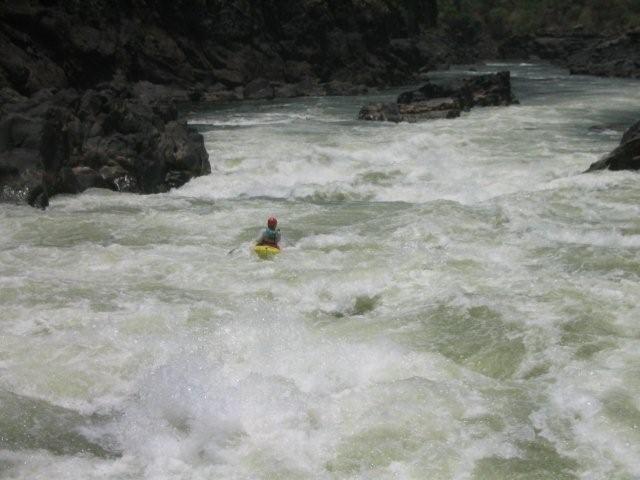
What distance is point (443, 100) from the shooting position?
1105 inches

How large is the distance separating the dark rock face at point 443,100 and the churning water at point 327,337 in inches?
465

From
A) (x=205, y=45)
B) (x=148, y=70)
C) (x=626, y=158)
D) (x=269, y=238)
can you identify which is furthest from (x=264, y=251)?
(x=205, y=45)

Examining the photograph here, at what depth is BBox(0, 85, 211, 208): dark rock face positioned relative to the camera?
1404 cm

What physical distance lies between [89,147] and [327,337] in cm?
1054

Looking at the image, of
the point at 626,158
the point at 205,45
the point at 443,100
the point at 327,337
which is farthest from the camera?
the point at 205,45

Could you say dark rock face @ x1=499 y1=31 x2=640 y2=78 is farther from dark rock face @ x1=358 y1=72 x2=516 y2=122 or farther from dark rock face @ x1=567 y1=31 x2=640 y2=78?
dark rock face @ x1=358 y1=72 x2=516 y2=122

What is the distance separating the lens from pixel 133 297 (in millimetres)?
8859

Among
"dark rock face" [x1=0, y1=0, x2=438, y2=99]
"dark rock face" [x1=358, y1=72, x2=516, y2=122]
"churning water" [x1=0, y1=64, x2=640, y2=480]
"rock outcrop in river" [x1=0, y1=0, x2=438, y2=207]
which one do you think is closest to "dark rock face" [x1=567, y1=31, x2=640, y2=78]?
"rock outcrop in river" [x1=0, y1=0, x2=438, y2=207]

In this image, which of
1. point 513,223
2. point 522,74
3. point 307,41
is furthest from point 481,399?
point 522,74

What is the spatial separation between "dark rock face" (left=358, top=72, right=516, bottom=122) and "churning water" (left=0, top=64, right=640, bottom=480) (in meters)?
11.8

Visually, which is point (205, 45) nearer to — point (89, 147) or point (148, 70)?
point (148, 70)

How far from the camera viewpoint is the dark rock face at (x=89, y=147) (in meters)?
14.0

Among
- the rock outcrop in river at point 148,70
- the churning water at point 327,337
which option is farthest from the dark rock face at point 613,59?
the churning water at point 327,337

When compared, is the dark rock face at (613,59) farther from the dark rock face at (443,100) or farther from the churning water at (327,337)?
the churning water at (327,337)
